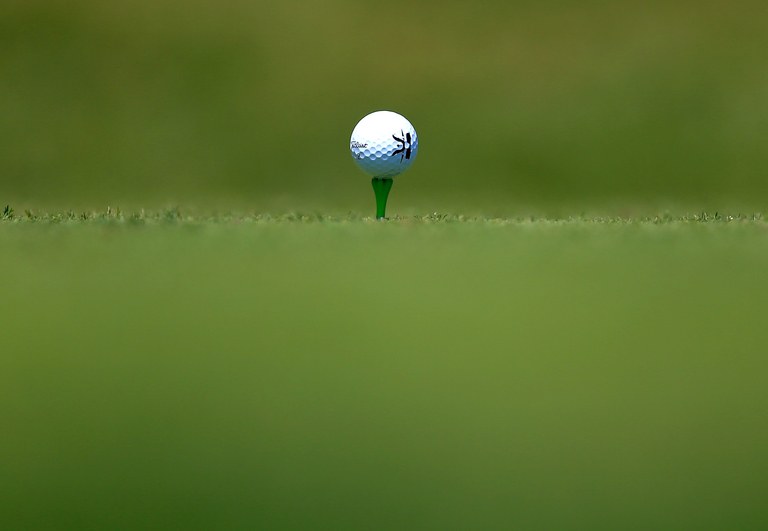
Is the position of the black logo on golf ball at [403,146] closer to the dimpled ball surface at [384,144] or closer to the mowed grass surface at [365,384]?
the dimpled ball surface at [384,144]

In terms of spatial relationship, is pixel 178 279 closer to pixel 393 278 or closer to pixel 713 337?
pixel 393 278

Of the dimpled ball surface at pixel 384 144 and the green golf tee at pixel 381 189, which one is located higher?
the dimpled ball surface at pixel 384 144

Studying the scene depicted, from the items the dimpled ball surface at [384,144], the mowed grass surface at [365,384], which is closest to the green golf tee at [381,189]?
the dimpled ball surface at [384,144]

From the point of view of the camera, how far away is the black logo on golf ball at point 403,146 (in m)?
7.23

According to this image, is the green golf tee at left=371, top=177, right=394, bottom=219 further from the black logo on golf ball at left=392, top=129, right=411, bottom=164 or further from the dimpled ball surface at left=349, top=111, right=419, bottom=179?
the black logo on golf ball at left=392, top=129, right=411, bottom=164

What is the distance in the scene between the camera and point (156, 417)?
2.79 metres

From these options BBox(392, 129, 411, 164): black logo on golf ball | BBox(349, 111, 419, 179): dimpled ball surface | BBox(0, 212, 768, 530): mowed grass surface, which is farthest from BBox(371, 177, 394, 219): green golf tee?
BBox(0, 212, 768, 530): mowed grass surface

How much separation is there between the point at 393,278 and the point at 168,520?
1.61 meters

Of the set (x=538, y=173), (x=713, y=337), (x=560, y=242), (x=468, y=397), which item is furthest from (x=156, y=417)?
(x=538, y=173)

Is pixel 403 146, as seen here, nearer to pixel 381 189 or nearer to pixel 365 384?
pixel 381 189

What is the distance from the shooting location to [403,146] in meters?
7.25

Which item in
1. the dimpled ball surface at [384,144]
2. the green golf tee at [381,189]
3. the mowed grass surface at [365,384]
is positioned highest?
the dimpled ball surface at [384,144]

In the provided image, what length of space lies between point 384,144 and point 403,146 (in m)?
0.16

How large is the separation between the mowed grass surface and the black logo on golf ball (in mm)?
3110
